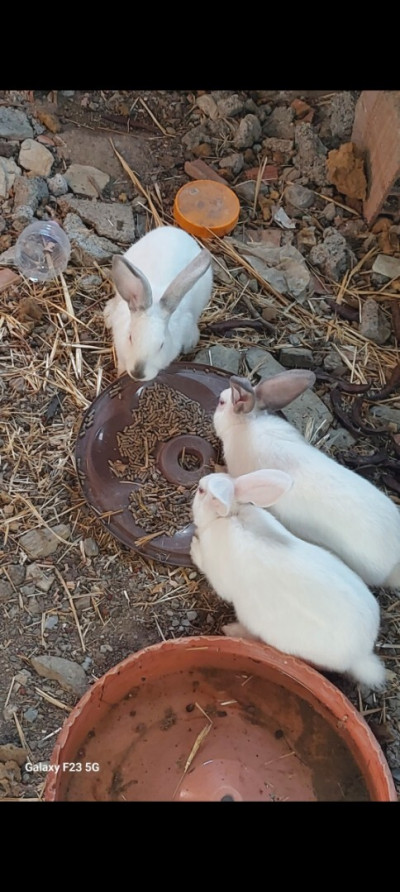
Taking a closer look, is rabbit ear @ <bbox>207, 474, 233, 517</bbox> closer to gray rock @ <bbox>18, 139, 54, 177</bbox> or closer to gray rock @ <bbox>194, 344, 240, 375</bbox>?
gray rock @ <bbox>194, 344, 240, 375</bbox>

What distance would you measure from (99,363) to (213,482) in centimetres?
133

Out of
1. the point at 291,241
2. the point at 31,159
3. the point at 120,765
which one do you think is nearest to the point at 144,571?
the point at 120,765

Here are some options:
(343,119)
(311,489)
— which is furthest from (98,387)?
(343,119)


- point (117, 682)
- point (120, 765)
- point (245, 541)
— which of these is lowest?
point (120, 765)

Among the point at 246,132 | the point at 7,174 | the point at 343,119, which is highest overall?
the point at 343,119

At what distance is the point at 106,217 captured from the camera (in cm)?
436

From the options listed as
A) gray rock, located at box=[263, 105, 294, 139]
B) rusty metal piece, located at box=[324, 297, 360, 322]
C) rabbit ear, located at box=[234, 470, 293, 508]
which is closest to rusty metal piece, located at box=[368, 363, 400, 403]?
→ rusty metal piece, located at box=[324, 297, 360, 322]

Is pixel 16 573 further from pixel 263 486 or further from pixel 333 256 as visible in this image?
pixel 333 256

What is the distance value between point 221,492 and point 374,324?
181 cm

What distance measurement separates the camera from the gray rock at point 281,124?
16.2ft

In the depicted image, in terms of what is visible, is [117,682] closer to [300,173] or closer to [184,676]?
[184,676]

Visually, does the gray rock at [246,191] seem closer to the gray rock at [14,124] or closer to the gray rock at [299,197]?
the gray rock at [299,197]

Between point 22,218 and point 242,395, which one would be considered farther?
point 22,218

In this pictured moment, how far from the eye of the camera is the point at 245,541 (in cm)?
273
